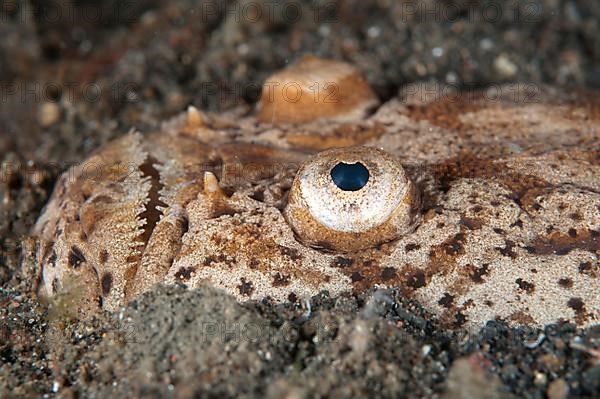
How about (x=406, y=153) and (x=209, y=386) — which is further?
(x=406, y=153)

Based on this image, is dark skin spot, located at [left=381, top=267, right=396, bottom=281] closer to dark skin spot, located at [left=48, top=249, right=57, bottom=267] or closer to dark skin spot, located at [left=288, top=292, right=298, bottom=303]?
dark skin spot, located at [left=288, top=292, right=298, bottom=303]

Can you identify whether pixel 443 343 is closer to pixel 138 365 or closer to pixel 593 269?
pixel 593 269

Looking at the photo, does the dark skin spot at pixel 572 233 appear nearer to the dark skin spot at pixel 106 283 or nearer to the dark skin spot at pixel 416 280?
the dark skin spot at pixel 416 280

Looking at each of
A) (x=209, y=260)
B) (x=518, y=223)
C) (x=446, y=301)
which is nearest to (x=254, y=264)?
(x=209, y=260)

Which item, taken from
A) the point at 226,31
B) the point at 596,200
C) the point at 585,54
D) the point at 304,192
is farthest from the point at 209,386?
the point at 585,54

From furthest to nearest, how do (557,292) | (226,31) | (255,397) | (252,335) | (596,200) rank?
1. (226,31)
2. (596,200)
3. (557,292)
4. (252,335)
5. (255,397)

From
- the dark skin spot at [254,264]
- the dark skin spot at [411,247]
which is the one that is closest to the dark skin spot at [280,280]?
the dark skin spot at [254,264]

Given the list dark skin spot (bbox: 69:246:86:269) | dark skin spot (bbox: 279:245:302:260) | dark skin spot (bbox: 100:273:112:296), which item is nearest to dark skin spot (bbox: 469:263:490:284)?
dark skin spot (bbox: 279:245:302:260)
